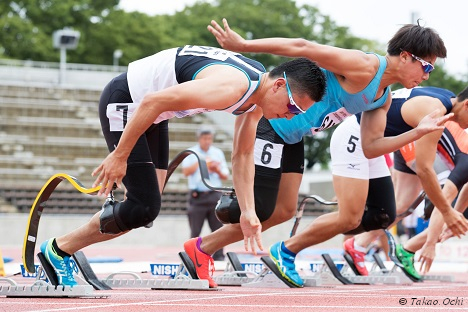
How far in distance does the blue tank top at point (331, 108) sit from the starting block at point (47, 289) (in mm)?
2223

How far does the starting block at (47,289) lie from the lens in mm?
5867

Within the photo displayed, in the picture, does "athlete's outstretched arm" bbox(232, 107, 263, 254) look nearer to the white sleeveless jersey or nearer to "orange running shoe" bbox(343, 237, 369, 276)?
the white sleeveless jersey

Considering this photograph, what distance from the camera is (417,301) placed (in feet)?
19.1

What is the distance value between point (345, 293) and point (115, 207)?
1.81m

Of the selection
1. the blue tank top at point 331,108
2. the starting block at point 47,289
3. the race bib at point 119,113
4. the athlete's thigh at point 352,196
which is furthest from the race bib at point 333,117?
the starting block at point 47,289

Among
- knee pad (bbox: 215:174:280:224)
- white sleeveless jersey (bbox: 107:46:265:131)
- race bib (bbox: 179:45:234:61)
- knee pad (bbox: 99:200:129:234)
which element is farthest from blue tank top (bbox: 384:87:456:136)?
knee pad (bbox: 99:200:129:234)

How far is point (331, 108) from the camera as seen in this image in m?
7.11

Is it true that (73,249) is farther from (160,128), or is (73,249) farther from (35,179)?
(35,179)

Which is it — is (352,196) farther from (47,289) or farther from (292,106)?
(47,289)

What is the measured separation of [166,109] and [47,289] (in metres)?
1.47

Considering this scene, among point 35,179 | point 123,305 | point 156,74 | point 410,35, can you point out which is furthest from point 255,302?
point 35,179

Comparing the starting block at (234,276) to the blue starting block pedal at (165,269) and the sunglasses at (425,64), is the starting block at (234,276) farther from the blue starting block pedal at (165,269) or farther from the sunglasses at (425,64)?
A: the sunglasses at (425,64)

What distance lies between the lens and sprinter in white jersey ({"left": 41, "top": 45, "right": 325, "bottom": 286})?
5.33 metres

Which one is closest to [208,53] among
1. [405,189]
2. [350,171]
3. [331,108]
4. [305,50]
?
[305,50]
